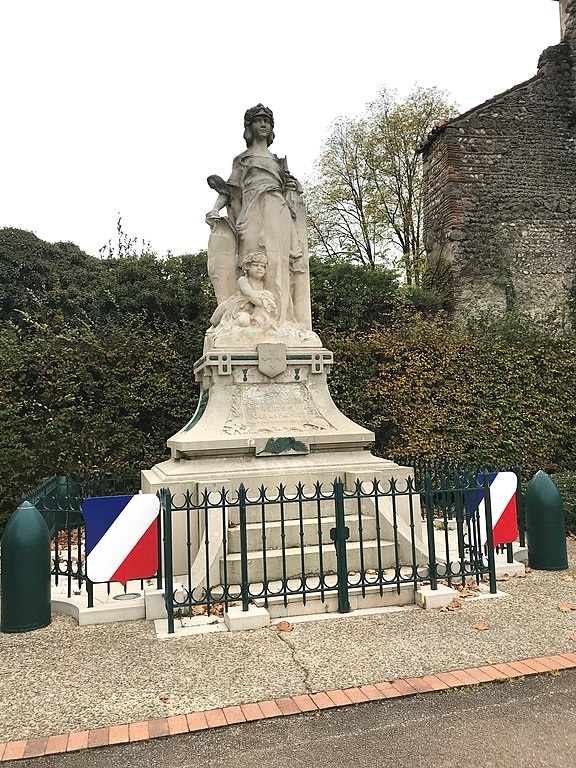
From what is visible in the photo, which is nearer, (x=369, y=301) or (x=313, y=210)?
(x=369, y=301)

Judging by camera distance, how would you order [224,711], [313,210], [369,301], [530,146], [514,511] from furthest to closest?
[313,210]
[530,146]
[369,301]
[514,511]
[224,711]

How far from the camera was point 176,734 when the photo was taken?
306 cm

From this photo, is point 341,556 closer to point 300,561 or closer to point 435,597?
point 300,561

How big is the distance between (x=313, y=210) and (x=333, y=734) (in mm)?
22303

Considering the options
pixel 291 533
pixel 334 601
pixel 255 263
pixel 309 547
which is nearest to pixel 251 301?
pixel 255 263

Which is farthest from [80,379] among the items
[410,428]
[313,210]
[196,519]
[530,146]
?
[313,210]

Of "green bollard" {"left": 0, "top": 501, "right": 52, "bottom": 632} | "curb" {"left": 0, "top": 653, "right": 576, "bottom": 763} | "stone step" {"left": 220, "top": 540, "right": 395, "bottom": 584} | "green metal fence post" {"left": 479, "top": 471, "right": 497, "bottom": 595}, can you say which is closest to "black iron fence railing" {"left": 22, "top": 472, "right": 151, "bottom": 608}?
"green bollard" {"left": 0, "top": 501, "right": 52, "bottom": 632}

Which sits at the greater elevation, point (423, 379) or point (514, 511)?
point (423, 379)

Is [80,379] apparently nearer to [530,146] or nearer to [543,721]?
[543,721]

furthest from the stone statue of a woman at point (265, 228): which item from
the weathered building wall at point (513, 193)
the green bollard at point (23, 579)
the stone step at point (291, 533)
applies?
the weathered building wall at point (513, 193)

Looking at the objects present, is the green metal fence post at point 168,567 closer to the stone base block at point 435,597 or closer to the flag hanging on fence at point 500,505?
the stone base block at point 435,597

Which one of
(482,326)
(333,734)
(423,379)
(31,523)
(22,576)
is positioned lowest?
(333,734)

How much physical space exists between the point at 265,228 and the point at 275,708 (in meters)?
5.96

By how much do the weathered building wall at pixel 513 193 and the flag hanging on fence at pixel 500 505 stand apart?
10120 mm
